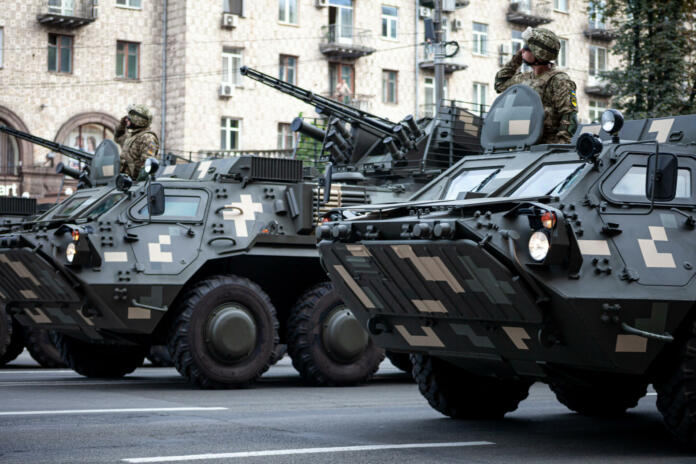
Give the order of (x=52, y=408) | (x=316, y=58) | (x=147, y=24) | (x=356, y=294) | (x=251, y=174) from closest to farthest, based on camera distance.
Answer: (x=356, y=294) < (x=52, y=408) < (x=251, y=174) < (x=147, y=24) < (x=316, y=58)

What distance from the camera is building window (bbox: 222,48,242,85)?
104ft

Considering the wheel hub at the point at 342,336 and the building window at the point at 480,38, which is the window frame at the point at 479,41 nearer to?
the building window at the point at 480,38

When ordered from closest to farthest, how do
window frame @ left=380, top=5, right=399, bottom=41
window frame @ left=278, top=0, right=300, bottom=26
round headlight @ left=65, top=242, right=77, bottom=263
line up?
1. round headlight @ left=65, top=242, right=77, bottom=263
2. window frame @ left=278, top=0, right=300, bottom=26
3. window frame @ left=380, top=5, right=399, bottom=41

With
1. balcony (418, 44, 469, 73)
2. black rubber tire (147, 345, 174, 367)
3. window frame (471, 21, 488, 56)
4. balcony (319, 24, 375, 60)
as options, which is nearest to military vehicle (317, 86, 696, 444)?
black rubber tire (147, 345, 174, 367)

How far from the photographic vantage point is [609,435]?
8539mm

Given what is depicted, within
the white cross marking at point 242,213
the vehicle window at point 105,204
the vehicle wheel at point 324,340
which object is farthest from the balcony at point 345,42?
the vehicle window at point 105,204

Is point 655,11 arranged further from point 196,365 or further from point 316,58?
point 316,58

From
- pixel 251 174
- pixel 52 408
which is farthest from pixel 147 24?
pixel 52 408

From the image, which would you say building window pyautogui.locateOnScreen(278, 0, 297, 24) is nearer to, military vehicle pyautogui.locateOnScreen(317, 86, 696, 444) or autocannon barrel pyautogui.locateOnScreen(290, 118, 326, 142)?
autocannon barrel pyautogui.locateOnScreen(290, 118, 326, 142)

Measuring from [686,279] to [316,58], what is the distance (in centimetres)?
2704

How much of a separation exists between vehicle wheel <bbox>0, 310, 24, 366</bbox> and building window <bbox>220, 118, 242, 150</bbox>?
657 inches

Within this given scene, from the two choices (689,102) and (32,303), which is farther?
(689,102)

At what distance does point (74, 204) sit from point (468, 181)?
5.35 m

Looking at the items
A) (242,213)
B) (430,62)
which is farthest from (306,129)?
(430,62)
